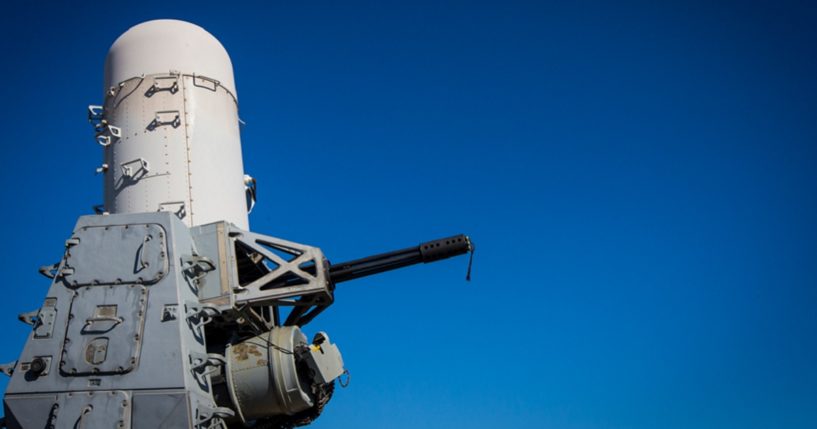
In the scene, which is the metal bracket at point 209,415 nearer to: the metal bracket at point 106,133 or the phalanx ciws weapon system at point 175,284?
the phalanx ciws weapon system at point 175,284

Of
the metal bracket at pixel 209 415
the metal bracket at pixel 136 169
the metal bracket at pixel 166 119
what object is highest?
the metal bracket at pixel 166 119

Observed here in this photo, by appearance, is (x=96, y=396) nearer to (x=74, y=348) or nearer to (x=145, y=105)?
(x=74, y=348)

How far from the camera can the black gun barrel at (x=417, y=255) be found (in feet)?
44.2

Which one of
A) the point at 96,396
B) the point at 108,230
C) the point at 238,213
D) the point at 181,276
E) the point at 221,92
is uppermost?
the point at 221,92

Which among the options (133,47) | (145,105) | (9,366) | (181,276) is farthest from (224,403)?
(133,47)

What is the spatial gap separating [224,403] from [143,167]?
4.30 metres

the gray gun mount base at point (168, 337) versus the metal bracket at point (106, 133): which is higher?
the metal bracket at point (106, 133)

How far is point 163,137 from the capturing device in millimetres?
13359

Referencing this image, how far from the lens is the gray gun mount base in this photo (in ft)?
33.0

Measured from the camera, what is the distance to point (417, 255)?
13562 mm

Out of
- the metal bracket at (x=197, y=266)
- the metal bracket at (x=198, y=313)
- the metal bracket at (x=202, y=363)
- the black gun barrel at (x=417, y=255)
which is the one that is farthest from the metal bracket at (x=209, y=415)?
the black gun barrel at (x=417, y=255)

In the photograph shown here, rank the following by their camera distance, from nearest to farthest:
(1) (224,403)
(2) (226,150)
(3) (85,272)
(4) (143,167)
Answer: (3) (85,272) → (1) (224,403) → (4) (143,167) → (2) (226,150)

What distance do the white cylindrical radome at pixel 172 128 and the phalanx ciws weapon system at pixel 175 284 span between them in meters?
0.03

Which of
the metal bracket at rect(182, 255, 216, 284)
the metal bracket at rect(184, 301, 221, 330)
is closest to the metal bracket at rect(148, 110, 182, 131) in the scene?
the metal bracket at rect(182, 255, 216, 284)
